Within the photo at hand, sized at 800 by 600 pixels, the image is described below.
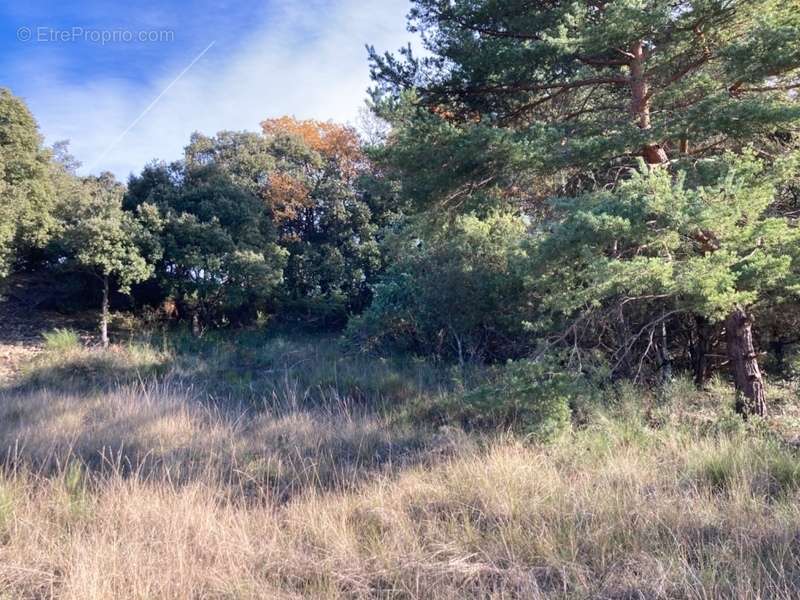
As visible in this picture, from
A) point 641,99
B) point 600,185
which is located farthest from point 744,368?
point 641,99

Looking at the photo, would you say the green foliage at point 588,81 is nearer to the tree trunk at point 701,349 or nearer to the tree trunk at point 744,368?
the tree trunk at point 744,368

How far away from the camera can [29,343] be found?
1481 centimetres

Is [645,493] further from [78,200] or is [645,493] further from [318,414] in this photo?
[78,200]

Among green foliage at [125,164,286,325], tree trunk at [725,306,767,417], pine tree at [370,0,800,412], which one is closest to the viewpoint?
pine tree at [370,0,800,412]

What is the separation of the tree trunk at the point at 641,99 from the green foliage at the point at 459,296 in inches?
98.3

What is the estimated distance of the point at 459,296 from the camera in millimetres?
10352

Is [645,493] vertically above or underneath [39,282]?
underneath

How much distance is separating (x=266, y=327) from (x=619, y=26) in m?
16.4

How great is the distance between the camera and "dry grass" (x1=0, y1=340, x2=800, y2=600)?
275 centimetres

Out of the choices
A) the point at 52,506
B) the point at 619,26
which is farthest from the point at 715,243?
the point at 52,506

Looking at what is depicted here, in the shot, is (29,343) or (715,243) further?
(29,343)

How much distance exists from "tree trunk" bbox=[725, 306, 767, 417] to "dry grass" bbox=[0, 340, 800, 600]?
2.64 feet

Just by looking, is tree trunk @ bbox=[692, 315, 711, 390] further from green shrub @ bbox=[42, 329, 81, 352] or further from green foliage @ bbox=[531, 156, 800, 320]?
green shrub @ bbox=[42, 329, 81, 352]

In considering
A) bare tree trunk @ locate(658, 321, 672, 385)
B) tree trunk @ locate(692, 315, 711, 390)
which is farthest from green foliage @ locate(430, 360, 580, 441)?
tree trunk @ locate(692, 315, 711, 390)
